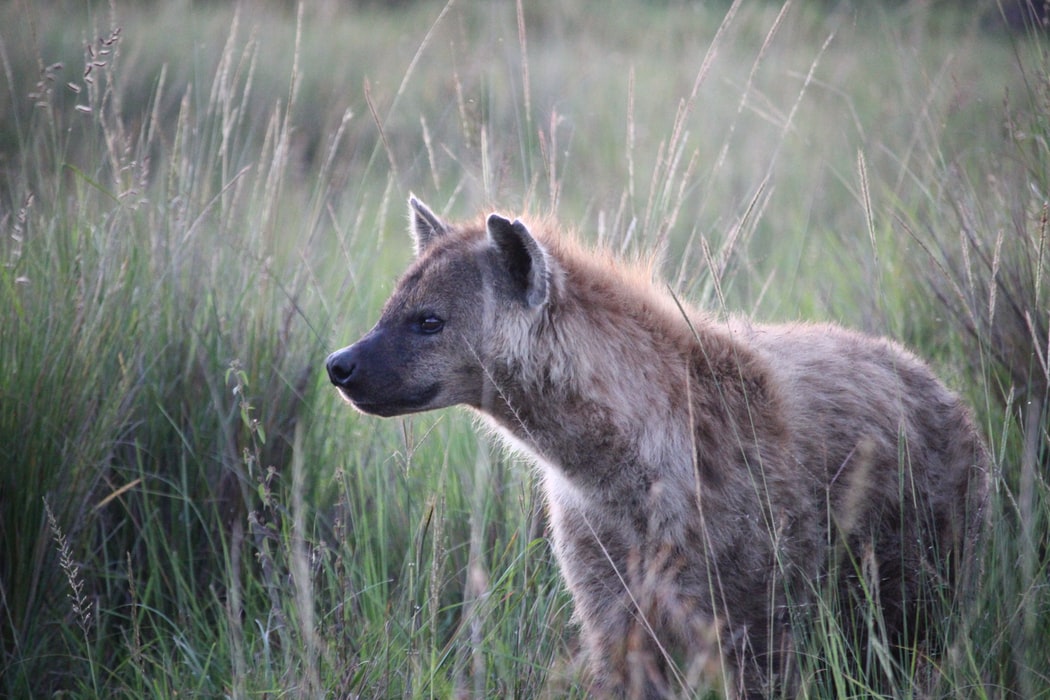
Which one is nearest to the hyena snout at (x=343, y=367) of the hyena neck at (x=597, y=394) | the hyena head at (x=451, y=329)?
the hyena head at (x=451, y=329)

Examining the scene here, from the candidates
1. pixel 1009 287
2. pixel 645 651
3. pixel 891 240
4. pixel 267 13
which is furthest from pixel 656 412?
pixel 267 13

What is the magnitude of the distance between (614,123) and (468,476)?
507 cm

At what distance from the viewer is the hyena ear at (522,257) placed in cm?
256

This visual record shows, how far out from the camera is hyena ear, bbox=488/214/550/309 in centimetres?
256

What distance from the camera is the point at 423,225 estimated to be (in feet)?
10.2

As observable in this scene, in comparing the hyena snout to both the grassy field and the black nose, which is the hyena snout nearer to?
the black nose

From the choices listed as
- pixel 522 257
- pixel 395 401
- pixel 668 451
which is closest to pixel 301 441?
pixel 395 401

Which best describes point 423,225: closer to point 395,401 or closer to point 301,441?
point 395,401

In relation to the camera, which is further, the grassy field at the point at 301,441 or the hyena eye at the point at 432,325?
the hyena eye at the point at 432,325

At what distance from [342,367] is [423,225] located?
688 millimetres

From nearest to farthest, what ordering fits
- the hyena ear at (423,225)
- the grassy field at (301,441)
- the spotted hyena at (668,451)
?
the grassy field at (301,441)
the spotted hyena at (668,451)
the hyena ear at (423,225)

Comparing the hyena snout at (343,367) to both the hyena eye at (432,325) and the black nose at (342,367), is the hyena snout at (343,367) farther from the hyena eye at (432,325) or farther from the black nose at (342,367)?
the hyena eye at (432,325)

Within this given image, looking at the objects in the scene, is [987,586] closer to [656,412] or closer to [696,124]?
[656,412]

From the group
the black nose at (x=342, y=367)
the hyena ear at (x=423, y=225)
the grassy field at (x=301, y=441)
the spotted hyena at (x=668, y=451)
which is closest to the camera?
the grassy field at (x=301, y=441)
